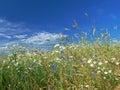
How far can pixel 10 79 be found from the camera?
540cm

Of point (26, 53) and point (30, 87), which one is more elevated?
point (26, 53)

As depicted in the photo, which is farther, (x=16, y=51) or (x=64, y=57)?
(x=16, y=51)

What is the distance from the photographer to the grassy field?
4.77 metres

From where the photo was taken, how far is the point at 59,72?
5.34 metres

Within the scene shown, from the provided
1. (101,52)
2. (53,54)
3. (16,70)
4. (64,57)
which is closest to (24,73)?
(16,70)

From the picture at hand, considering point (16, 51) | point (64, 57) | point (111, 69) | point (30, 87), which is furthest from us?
point (16, 51)

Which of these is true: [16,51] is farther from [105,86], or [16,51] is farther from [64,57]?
[105,86]

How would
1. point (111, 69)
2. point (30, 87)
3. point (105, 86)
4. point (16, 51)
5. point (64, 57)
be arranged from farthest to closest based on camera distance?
1. point (16, 51)
2. point (64, 57)
3. point (111, 69)
4. point (30, 87)
5. point (105, 86)

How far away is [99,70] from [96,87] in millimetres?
546

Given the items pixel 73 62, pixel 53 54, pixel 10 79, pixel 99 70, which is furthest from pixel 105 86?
pixel 53 54

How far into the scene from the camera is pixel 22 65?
5781 millimetres

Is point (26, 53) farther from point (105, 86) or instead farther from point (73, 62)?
point (105, 86)

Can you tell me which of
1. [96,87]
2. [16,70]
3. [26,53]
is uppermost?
[26,53]

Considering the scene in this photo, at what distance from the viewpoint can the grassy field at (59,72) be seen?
4766 mm
